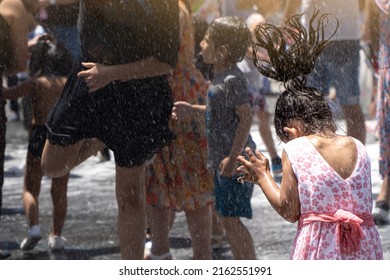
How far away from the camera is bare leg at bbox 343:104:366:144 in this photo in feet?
26.8

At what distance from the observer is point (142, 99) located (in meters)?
5.48

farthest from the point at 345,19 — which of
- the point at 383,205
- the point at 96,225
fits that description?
the point at 96,225

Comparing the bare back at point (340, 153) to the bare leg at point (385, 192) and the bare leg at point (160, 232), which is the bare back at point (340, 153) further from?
the bare leg at point (385, 192)

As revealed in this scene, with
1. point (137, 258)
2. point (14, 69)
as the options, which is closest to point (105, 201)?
point (14, 69)

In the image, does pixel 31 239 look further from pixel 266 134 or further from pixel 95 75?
pixel 266 134

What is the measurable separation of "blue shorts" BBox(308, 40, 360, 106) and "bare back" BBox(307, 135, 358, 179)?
359 centimetres

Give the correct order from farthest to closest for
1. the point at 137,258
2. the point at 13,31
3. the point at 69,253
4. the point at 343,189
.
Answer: the point at 69,253 < the point at 13,31 < the point at 137,258 < the point at 343,189

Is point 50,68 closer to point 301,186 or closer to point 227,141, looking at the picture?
point 227,141

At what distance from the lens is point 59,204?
6875 mm

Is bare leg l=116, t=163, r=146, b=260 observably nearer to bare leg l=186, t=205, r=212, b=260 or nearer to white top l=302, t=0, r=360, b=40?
bare leg l=186, t=205, r=212, b=260

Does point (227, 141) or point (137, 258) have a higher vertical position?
point (227, 141)

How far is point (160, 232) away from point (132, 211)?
62 centimetres

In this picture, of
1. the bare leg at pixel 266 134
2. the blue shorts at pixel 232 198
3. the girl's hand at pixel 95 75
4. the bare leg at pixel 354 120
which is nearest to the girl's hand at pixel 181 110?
the blue shorts at pixel 232 198

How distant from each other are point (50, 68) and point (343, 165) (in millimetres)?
2976
